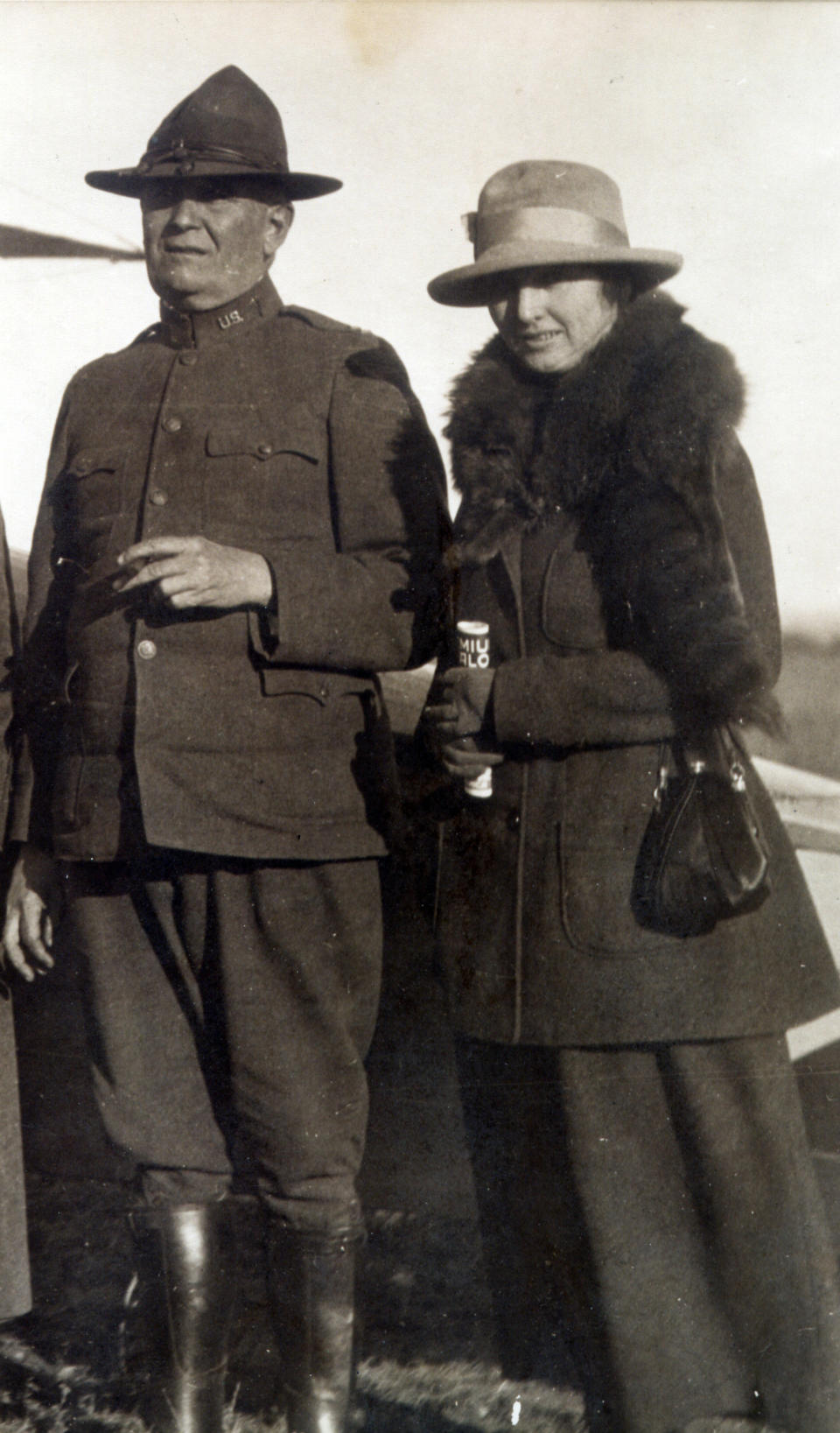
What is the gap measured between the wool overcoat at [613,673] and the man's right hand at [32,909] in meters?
0.74

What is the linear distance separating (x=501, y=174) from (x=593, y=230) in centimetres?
19

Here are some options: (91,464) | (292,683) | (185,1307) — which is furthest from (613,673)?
(185,1307)

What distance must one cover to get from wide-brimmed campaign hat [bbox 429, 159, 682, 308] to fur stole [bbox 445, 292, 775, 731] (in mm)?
94

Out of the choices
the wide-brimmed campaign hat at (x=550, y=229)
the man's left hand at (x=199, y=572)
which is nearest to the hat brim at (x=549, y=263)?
the wide-brimmed campaign hat at (x=550, y=229)

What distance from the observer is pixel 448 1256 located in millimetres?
2592

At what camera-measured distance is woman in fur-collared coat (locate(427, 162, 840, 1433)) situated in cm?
185

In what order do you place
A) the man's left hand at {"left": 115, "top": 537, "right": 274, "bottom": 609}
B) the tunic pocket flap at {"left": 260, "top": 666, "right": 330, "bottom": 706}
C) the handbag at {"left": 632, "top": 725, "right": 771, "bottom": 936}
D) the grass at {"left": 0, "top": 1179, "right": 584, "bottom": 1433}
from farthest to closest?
the grass at {"left": 0, "top": 1179, "right": 584, "bottom": 1433} < the tunic pocket flap at {"left": 260, "top": 666, "right": 330, "bottom": 706} < the man's left hand at {"left": 115, "top": 537, "right": 274, "bottom": 609} < the handbag at {"left": 632, "top": 725, "right": 771, "bottom": 936}

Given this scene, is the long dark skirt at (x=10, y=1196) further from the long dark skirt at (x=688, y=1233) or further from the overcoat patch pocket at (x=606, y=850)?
the overcoat patch pocket at (x=606, y=850)

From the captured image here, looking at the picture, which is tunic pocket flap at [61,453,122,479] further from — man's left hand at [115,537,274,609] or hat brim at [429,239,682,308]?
hat brim at [429,239,682,308]

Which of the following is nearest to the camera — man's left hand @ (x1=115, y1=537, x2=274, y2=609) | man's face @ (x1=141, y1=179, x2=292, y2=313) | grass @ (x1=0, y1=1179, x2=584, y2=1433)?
man's left hand @ (x1=115, y1=537, x2=274, y2=609)

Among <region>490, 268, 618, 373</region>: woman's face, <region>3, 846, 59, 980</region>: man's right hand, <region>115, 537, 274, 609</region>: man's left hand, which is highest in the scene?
<region>490, 268, 618, 373</region>: woman's face

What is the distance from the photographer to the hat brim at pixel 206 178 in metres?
2.11

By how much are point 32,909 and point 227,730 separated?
0.52m

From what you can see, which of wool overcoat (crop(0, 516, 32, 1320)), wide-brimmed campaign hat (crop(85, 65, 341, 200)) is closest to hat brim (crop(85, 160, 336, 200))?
wide-brimmed campaign hat (crop(85, 65, 341, 200))
